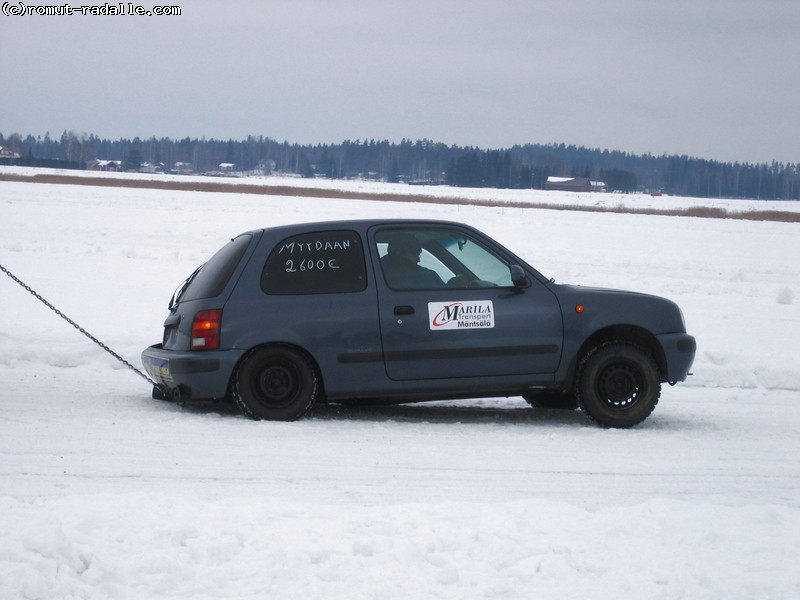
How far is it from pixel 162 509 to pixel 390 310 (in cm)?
310

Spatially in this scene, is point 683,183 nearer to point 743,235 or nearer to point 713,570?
point 743,235

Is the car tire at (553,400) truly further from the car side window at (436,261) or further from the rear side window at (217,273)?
the rear side window at (217,273)

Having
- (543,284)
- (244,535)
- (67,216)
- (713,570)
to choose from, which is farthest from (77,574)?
(67,216)

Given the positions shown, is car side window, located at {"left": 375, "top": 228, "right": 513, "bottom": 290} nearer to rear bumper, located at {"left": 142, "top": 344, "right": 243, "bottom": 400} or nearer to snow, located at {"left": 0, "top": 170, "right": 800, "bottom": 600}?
snow, located at {"left": 0, "top": 170, "right": 800, "bottom": 600}

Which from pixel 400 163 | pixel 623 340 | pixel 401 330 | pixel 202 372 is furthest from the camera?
pixel 400 163

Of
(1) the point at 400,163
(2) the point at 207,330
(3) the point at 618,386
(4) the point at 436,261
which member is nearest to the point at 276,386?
(2) the point at 207,330

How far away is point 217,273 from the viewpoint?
8289 millimetres

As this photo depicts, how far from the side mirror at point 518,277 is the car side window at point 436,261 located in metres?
0.11

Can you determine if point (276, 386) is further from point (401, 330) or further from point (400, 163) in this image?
point (400, 163)

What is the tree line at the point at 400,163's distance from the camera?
159m

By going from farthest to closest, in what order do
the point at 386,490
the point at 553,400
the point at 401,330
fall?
1. the point at 553,400
2. the point at 401,330
3. the point at 386,490

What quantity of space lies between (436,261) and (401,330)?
646 mm

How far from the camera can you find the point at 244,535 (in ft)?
15.9

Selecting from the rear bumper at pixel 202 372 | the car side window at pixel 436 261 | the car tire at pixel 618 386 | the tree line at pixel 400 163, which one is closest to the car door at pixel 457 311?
the car side window at pixel 436 261
